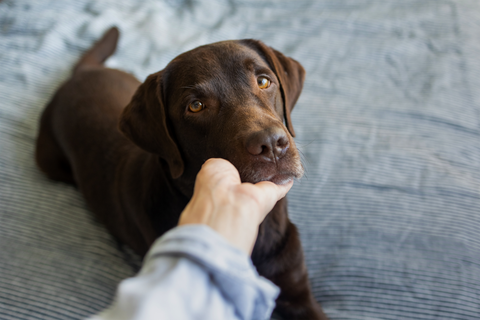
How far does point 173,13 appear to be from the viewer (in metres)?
3.61

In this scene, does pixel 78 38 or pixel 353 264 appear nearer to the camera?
pixel 353 264

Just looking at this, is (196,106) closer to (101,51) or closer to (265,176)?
A: (265,176)

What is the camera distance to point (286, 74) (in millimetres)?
1824

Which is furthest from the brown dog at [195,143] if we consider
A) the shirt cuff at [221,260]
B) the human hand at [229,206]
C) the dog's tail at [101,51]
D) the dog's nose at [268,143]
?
the dog's tail at [101,51]

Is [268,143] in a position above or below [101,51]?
above

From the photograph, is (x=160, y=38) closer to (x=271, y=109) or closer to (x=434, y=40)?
(x=271, y=109)

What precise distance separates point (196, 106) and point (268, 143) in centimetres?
44

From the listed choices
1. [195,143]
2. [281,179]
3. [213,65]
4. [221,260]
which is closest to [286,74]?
[213,65]

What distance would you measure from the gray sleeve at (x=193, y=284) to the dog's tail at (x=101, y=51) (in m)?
2.66

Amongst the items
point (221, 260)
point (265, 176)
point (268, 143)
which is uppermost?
point (221, 260)

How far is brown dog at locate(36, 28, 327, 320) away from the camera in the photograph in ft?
4.31

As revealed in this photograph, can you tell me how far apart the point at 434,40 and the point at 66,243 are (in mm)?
3287

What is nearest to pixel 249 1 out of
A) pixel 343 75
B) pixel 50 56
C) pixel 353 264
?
pixel 343 75

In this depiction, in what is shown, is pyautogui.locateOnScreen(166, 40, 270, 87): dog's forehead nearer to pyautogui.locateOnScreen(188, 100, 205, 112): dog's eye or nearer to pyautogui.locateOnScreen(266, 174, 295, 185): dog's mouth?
pyautogui.locateOnScreen(188, 100, 205, 112): dog's eye
